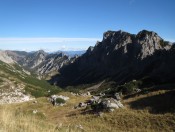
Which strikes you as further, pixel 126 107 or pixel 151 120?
pixel 126 107

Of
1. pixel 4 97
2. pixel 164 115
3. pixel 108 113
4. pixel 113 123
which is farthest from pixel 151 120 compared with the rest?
pixel 4 97

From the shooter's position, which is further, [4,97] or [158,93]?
[4,97]

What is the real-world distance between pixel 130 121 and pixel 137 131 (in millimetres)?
5325

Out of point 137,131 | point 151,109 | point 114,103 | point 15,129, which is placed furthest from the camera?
point 114,103

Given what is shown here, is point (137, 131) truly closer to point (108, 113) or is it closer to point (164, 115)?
point (164, 115)

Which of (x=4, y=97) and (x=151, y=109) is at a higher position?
(x=151, y=109)

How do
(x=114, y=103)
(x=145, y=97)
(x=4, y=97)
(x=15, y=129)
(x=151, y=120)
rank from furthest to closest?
(x=4, y=97) < (x=145, y=97) < (x=114, y=103) < (x=151, y=120) < (x=15, y=129)

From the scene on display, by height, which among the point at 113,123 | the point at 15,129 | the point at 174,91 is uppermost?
the point at 15,129

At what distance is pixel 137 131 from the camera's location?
126ft

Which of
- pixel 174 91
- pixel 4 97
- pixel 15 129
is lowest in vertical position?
pixel 4 97

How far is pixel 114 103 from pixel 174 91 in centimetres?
1305

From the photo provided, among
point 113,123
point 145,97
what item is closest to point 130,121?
point 113,123

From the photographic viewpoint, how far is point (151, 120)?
42.9 meters

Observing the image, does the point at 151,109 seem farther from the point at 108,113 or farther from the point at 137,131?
the point at 137,131
